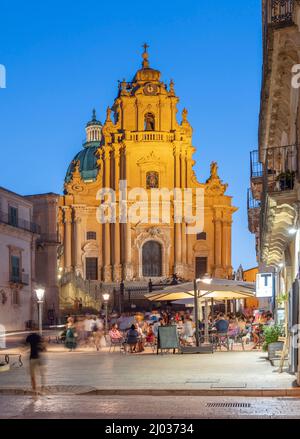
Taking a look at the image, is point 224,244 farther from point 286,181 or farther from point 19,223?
point 286,181

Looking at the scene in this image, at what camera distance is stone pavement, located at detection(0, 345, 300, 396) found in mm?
15742

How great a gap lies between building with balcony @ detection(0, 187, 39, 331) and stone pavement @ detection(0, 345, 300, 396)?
23.5 metres

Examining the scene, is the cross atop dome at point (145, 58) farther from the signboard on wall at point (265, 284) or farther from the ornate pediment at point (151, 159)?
the signboard on wall at point (265, 284)

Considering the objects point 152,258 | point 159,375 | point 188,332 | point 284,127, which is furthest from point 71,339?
point 152,258

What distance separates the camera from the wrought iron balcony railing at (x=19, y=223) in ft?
161

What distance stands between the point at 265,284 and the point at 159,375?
10155 mm

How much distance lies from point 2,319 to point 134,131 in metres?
24.4

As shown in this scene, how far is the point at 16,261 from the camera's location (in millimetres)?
50562

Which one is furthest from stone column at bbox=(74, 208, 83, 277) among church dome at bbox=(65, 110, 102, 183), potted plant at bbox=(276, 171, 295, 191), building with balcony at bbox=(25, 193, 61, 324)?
potted plant at bbox=(276, 171, 295, 191)

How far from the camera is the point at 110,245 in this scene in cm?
6675

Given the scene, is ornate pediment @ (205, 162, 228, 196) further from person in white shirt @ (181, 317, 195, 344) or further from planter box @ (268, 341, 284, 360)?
planter box @ (268, 341, 284, 360)

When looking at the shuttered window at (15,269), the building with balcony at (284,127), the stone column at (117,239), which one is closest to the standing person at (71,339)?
the building with balcony at (284,127)

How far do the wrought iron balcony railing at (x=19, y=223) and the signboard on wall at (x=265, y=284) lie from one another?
2379 cm
